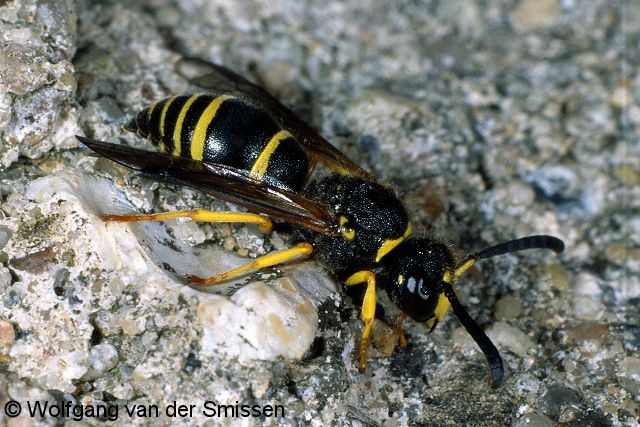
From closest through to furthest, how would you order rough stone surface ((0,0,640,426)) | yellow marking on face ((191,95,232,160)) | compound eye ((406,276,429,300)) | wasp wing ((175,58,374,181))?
rough stone surface ((0,0,640,426)) → compound eye ((406,276,429,300)) → yellow marking on face ((191,95,232,160)) → wasp wing ((175,58,374,181))

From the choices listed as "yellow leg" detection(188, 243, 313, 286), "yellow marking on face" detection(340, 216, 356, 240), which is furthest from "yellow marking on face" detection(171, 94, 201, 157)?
"yellow marking on face" detection(340, 216, 356, 240)

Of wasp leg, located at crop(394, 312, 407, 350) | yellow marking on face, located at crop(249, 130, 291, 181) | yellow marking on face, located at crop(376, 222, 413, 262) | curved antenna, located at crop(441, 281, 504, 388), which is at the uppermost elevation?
yellow marking on face, located at crop(249, 130, 291, 181)

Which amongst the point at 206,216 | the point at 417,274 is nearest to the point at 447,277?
the point at 417,274

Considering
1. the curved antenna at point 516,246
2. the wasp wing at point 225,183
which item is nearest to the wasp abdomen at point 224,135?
the wasp wing at point 225,183

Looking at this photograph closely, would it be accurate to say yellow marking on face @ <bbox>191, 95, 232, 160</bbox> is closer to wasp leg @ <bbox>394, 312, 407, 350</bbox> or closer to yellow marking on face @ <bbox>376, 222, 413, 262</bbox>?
yellow marking on face @ <bbox>376, 222, 413, 262</bbox>

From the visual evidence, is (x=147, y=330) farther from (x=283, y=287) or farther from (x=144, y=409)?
(x=283, y=287)

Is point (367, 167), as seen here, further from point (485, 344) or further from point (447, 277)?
point (485, 344)

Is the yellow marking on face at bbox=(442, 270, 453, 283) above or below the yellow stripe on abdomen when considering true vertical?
below
